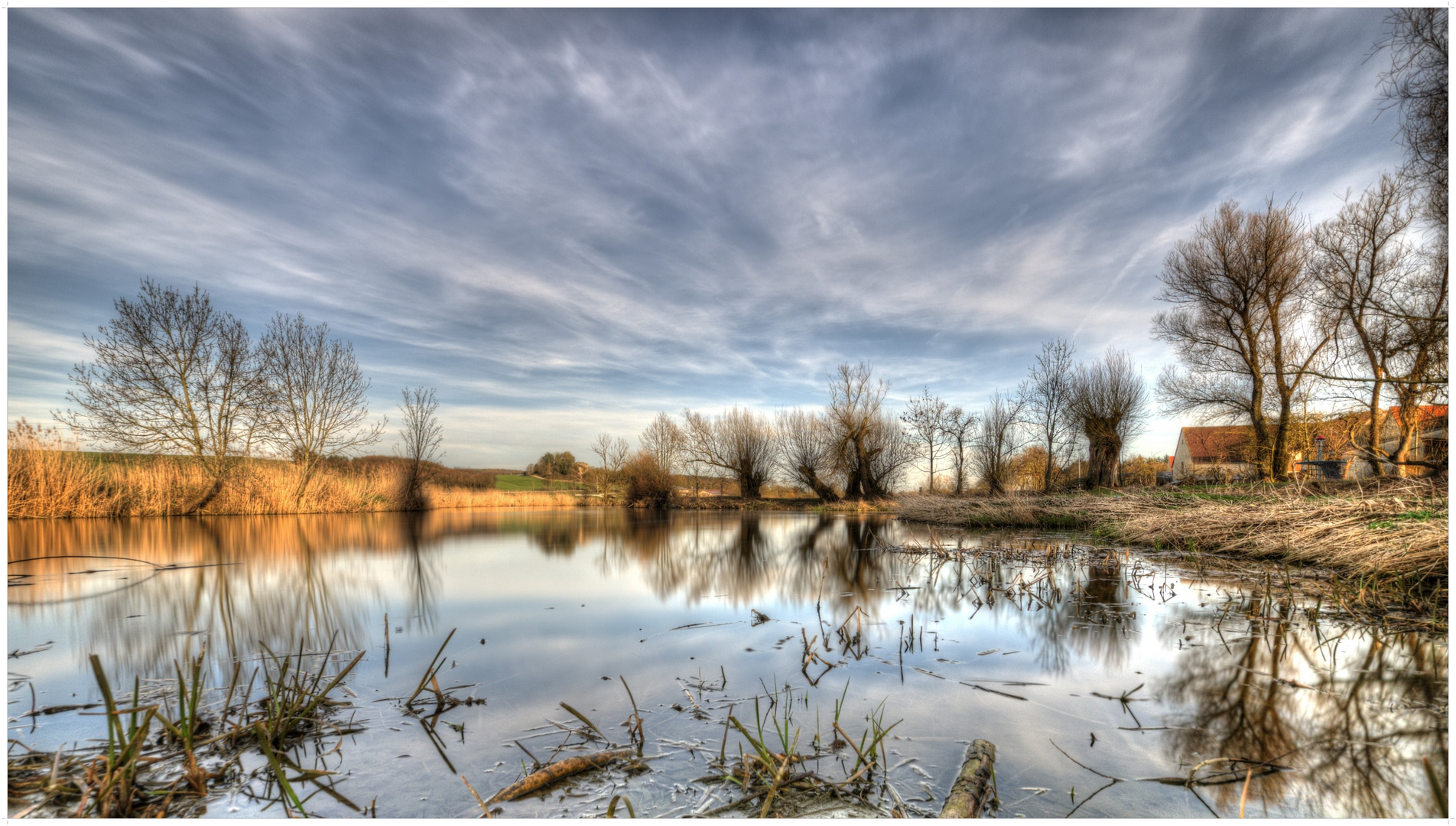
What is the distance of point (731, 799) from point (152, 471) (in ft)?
72.9

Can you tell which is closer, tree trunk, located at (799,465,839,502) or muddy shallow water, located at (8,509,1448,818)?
muddy shallow water, located at (8,509,1448,818)

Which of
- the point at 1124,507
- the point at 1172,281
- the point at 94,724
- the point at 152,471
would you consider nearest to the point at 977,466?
the point at 1172,281

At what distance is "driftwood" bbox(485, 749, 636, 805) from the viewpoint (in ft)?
6.15

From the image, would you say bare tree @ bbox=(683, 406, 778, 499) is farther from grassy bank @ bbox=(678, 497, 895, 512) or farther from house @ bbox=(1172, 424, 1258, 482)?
house @ bbox=(1172, 424, 1258, 482)

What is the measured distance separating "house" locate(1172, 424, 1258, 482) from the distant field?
93.7ft

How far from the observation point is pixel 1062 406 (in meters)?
24.4

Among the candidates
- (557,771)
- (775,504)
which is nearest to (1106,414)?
(775,504)

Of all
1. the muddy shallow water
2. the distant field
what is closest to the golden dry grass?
the distant field

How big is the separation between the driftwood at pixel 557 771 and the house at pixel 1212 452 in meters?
23.2

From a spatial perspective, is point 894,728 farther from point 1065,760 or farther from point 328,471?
point 328,471

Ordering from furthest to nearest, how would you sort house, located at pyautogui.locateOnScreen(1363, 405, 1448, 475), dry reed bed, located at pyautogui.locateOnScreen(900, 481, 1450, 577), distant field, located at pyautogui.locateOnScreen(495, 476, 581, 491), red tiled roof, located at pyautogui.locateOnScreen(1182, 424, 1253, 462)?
distant field, located at pyautogui.locateOnScreen(495, 476, 581, 491) < red tiled roof, located at pyautogui.locateOnScreen(1182, 424, 1253, 462) < house, located at pyautogui.locateOnScreen(1363, 405, 1448, 475) < dry reed bed, located at pyautogui.locateOnScreen(900, 481, 1450, 577)

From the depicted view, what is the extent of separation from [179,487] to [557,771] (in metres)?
21.9

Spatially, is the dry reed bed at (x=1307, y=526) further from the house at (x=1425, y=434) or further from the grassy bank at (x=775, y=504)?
the grassy bank at (x=775, y=504)

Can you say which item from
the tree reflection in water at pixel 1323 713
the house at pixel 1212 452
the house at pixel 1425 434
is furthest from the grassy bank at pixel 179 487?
the house at pixel 1212 452
